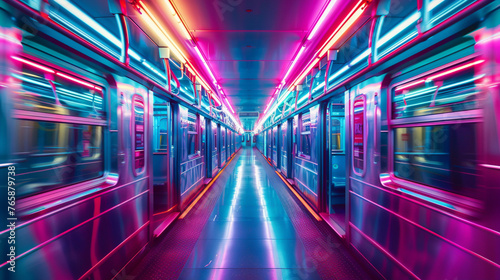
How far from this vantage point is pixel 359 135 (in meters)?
2.64

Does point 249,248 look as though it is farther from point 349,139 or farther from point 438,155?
point 438,155

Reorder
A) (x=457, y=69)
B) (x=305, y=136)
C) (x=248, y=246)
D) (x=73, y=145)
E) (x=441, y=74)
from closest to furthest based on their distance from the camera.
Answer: (x=457, y=69)
(x=441, y=74)
(x=248, y=246)
(x=73, y=145)
(x=305, y=136)

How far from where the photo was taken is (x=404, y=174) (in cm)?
213

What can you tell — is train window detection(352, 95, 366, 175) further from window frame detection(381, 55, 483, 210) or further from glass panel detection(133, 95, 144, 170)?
glass panel detection(133, 95, 144, 170)

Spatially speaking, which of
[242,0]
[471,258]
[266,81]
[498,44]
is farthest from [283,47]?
[471,258]

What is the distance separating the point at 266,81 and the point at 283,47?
2.19 m

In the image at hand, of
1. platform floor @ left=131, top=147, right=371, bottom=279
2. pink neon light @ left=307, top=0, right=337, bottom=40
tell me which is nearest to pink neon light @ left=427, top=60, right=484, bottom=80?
pink neon light @ left=307, top=0, right=337, bottom=40

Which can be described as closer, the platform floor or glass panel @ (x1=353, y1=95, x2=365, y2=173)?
the platform floor

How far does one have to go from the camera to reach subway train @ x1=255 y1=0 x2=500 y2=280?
1.21 m

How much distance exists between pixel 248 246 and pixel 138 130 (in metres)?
2.49

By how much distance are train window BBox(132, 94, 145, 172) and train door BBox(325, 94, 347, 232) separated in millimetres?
3553

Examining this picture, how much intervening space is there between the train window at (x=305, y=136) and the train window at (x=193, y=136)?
3.38 m

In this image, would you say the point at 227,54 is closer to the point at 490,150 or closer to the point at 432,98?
the point at 432,98

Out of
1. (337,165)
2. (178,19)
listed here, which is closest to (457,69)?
(178,19)
